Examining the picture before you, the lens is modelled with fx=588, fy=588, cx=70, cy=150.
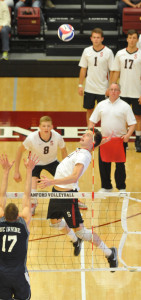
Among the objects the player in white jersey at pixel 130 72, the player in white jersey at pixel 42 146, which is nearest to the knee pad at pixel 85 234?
the player in white jersey at pixel 42 146

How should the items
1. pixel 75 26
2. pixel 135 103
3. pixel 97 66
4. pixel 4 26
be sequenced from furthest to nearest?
pixel 75 26, pixel 4 26, pixel 97 66, pixel 135 103

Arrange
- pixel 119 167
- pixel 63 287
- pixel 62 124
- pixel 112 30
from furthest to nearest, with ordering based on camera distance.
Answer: pixel 112 30 < pixel 62 124 < pixel 119 167 < pixel 63 287

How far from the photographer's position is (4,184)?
7609 millimetres

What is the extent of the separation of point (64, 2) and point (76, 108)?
5486mm

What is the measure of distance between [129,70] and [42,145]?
3499 millimetres

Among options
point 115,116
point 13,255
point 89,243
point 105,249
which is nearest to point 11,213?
point 13,255

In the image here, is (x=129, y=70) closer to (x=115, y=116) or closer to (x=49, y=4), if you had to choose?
(x=115, y=116)

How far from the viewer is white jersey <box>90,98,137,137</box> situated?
34.7ft

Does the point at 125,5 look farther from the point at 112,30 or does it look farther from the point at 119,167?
the point at 119,167

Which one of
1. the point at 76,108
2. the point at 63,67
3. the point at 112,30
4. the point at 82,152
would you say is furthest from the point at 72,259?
the point at 112,30

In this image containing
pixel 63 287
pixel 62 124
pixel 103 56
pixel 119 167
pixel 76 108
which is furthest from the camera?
pixel 76 108

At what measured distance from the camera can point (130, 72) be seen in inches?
491

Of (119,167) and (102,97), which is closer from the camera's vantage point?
(119,167)

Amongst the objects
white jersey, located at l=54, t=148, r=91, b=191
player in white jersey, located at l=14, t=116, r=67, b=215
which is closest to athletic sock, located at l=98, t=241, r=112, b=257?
white jersey, located at l=54, t=148, r=91, b=191
